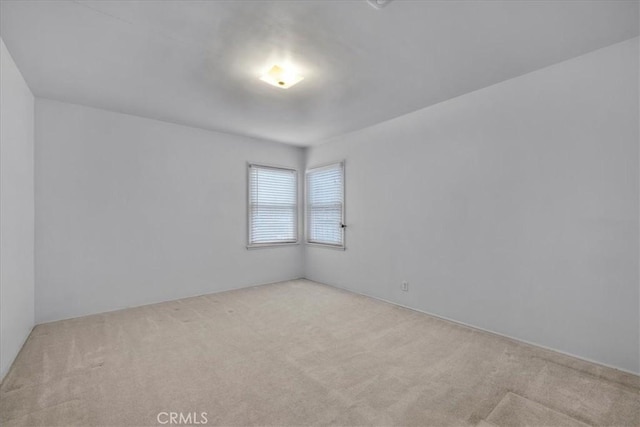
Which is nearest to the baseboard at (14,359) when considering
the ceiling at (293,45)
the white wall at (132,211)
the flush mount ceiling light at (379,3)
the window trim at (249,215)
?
the white wall at (132,211)

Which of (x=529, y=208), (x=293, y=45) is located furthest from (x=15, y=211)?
(x=529, y=208)

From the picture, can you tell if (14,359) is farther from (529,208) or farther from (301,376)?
(529,208)

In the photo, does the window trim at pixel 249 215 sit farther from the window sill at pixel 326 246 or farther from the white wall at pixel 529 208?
the white wall at pixel 529 208

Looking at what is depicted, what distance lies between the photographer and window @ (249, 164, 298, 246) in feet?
16.1

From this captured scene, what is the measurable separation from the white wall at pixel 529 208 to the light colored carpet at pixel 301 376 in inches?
13.2

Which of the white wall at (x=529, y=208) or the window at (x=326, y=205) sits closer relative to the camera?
the white wall at (x=529, y=208)

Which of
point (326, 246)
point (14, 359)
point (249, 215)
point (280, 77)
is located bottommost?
point (14, 359)

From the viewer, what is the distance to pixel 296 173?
17.9 feet

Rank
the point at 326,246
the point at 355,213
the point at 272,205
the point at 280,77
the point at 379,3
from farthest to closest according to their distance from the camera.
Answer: the point at 272,205, the point at 326,246, the point at 355,213, the point at 280,77, the point at 379,3

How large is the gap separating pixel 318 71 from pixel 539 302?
Result: 2.89 m

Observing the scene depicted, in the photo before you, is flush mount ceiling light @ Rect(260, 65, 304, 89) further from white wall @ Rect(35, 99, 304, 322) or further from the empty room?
white wall @ Rect(35, 99, 304, 322)

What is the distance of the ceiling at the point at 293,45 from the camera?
185 cm

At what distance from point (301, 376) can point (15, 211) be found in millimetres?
2770

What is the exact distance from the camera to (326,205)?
501cm
